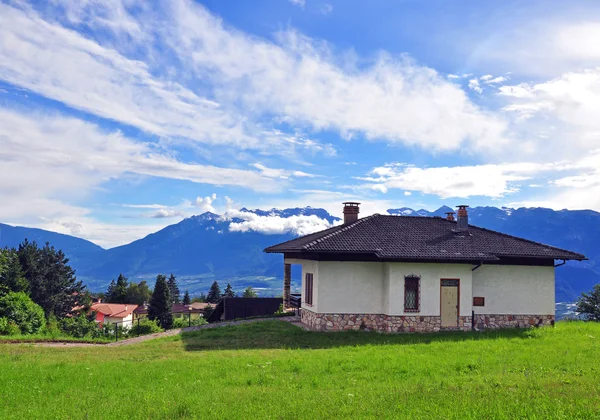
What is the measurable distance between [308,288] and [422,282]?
17.4 feet

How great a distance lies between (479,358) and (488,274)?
9.97 m

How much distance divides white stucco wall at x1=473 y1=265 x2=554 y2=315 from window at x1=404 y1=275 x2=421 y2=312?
306cm

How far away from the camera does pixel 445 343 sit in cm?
1678

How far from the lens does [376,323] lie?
21.1m

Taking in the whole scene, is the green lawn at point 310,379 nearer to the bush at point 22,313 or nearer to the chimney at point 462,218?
the chimney at point 462,218

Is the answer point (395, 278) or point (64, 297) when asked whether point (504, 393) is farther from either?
point (64, 297)

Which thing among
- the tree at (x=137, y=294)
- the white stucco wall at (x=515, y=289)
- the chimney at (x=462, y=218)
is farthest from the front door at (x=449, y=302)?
the tree at (x=137, y=294)

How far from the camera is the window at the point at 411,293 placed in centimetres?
2105

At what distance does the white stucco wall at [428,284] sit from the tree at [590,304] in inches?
1225

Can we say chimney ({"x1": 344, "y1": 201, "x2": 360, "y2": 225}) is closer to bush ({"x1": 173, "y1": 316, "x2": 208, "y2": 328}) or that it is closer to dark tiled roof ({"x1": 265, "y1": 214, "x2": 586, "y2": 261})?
dark tiled roof ({"x1": 265, "y1": 214, "x2": 586, "y2": 261})

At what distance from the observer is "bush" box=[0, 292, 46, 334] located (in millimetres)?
30031

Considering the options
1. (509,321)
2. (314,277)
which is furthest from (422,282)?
(509,321)

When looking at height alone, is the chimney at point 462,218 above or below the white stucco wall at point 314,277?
above

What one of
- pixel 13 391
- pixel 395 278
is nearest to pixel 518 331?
pixel 395 278
